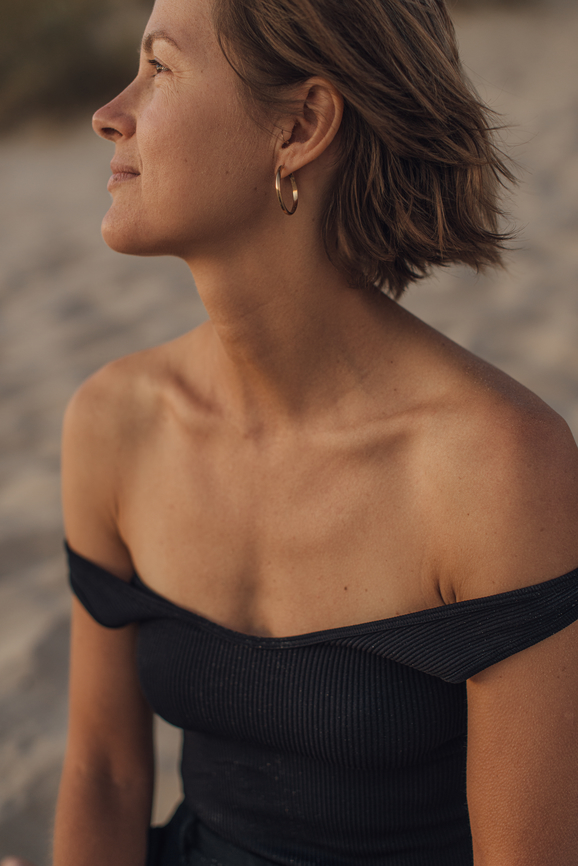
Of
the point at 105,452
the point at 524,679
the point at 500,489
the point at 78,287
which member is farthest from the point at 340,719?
the point at 78,287

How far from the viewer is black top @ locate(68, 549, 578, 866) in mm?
1227

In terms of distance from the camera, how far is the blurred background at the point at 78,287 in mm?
2588

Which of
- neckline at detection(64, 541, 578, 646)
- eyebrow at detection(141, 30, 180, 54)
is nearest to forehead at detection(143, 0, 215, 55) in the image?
eyebrow at detection(141, 30, 180, 54)

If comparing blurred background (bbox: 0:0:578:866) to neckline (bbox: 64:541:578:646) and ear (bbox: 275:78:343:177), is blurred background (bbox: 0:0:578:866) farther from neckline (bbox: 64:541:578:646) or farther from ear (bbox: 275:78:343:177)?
neckline (bbox: 64:541:578:646)

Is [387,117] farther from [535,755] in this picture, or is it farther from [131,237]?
[535,755]

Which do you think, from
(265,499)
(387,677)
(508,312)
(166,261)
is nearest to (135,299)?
(166,261)

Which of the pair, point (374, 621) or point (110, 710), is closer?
point (374, 621)

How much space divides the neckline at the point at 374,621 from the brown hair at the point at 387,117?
55cm

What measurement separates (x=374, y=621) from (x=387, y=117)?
2.52ft

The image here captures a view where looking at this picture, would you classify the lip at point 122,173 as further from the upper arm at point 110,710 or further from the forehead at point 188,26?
the upper arm at point 110,710

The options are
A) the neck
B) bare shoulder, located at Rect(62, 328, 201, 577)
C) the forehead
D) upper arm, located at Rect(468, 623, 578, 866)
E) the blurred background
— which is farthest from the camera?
the blurred background

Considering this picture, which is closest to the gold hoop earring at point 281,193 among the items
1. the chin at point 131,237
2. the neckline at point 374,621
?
the chin at point 131,237

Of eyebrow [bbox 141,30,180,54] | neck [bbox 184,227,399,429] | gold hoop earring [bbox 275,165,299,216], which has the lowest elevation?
neck [bbox 184,227,399,429]

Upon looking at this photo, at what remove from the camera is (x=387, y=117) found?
1.26 m
